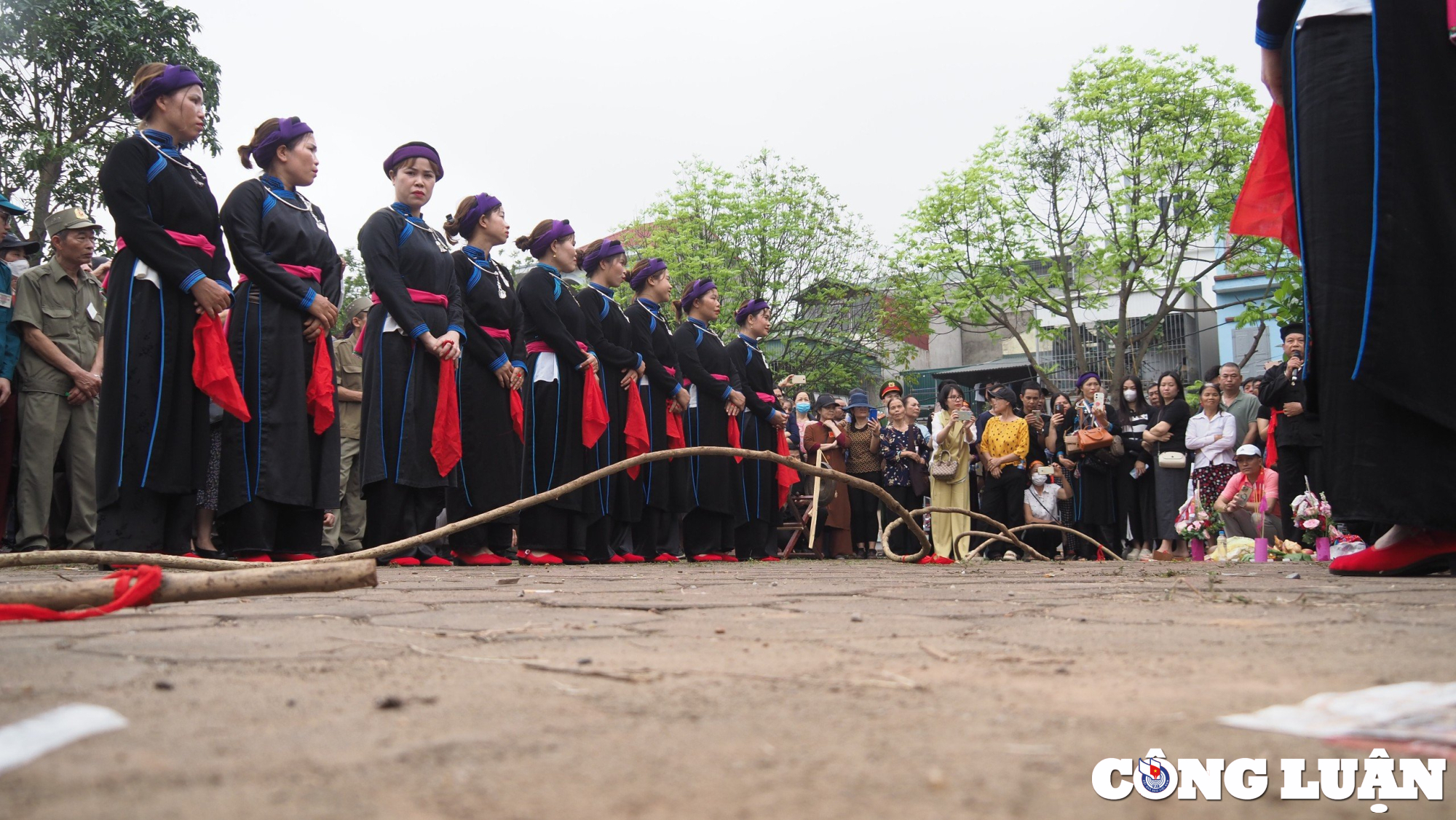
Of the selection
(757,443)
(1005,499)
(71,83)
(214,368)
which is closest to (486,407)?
(214,368)

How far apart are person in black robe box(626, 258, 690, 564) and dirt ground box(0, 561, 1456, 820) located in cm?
515

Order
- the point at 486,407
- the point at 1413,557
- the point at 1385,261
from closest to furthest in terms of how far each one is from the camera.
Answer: the point at 1385,261
the point at 1413,557
the point at 486,407

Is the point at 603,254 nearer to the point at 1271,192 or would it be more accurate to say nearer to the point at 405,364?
the point at 405,364

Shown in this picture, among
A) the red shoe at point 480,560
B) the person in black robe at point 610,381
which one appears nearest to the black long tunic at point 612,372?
the person in black robe at point 610,381

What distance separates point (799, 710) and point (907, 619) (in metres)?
1.16

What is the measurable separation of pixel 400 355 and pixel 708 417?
131 inches

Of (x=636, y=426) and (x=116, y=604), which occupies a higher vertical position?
(x=636, y=426)

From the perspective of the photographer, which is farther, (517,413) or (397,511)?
(517,413)

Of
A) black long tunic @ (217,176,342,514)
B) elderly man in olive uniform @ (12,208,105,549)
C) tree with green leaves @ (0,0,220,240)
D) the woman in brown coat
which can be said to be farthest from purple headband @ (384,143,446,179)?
tree with green leaves @ (0,0,220,240)

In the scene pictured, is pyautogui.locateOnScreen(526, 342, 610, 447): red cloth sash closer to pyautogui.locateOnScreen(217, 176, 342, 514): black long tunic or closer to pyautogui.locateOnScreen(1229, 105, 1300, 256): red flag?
pyautogui.locateOnScreen(217, 176, 342, 514): black long tunic

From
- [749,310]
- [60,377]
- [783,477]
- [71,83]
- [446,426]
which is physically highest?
[71,83]

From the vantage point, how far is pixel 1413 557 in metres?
3.41

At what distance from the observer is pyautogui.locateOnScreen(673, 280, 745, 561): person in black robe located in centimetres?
847

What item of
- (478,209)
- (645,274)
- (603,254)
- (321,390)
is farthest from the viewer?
(645,274)
